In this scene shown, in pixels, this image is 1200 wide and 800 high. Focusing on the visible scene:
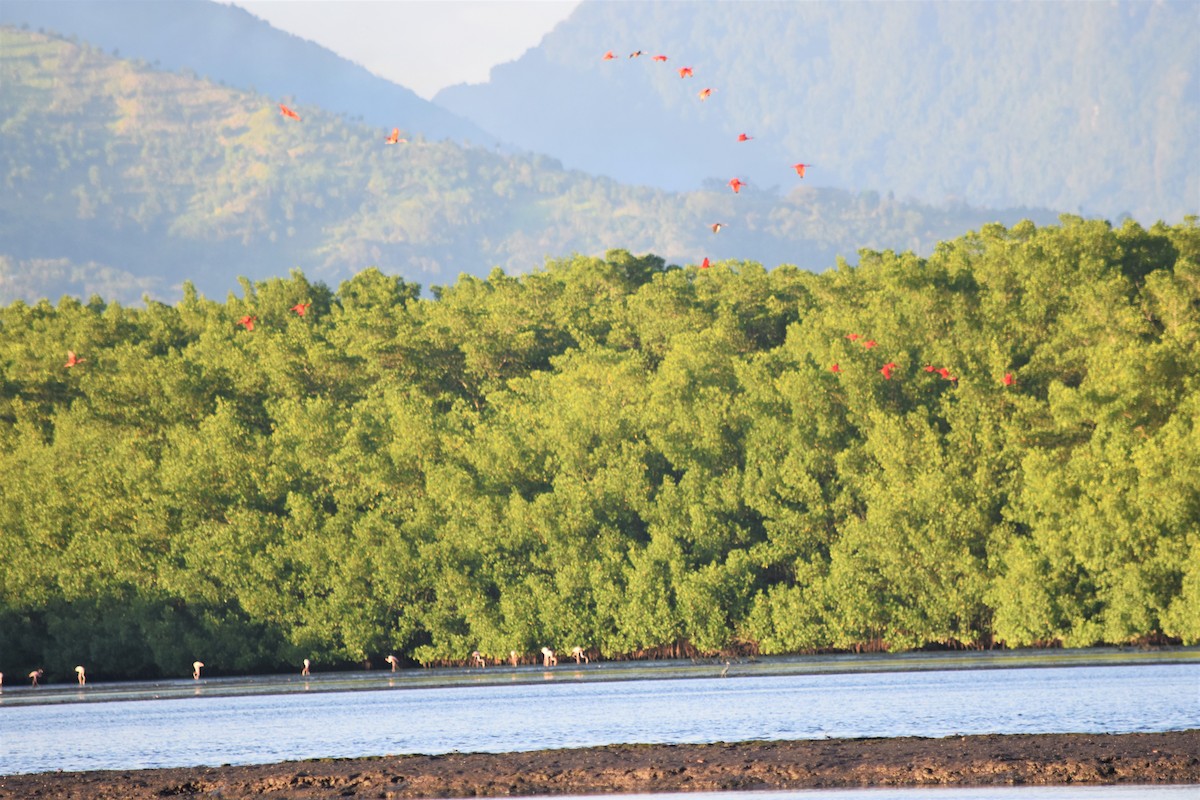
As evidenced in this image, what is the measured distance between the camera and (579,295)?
283ft

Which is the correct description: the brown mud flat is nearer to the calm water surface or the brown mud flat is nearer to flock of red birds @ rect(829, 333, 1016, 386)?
the calm water surface

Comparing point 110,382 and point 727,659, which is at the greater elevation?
point 110,382

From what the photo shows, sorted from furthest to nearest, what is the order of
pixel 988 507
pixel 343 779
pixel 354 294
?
pixel 354 294, pixel 988 507, pixel 343 779

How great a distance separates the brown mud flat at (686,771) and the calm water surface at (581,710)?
1.93m

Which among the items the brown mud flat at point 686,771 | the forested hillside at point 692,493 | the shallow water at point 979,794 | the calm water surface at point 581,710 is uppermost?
the forested hillside at point 692,493

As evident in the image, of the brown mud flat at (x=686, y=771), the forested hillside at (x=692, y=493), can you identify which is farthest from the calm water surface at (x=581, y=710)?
the forested hillside at (x=692, y=493)

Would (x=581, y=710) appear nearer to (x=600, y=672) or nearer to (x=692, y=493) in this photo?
(x=600, y=672)

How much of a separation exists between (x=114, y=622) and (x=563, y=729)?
32.8 metres

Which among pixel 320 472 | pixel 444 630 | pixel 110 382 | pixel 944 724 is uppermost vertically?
pixel 110 382

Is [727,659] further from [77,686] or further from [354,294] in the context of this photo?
[354,294]

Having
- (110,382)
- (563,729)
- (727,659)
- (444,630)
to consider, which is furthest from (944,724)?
(110,382)

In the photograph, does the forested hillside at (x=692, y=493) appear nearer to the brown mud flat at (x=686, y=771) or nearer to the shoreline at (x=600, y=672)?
the shoreline at (x=600, y=672)

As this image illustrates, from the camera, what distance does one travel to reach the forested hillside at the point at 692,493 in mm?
59125

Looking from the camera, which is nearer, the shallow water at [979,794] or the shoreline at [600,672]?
the shallow water at [979,794]
